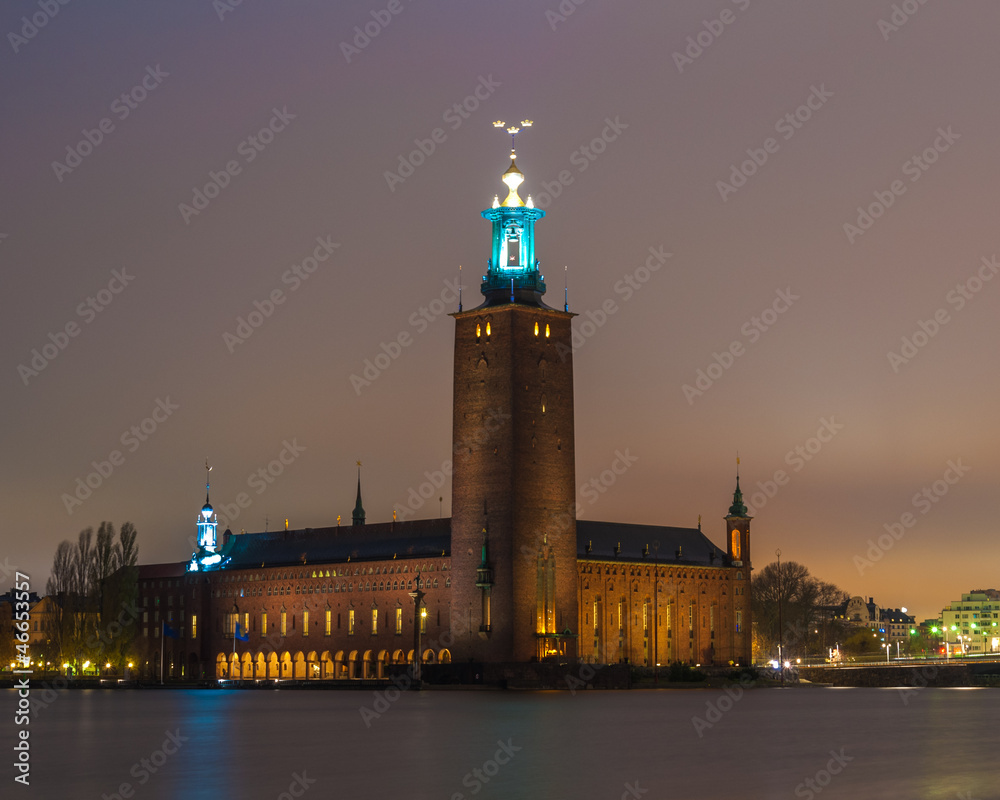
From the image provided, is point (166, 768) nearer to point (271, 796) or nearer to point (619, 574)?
point (271, 796)

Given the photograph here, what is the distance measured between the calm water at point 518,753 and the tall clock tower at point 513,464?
30.5 metres

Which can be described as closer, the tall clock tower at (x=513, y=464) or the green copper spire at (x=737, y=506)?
the tall clock tower at (x=513, y=464)

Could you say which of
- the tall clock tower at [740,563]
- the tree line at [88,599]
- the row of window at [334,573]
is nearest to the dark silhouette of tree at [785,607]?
the tall clock tower at [740,563]

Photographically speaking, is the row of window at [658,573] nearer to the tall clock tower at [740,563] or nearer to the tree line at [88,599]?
the tall clock tower at [740,563]

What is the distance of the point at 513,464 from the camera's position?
83.6m

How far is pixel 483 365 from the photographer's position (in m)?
85.5

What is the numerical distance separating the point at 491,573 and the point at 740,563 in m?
30.9

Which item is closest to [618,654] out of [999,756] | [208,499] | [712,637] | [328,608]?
[712,637]

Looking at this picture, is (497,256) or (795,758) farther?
(497,256)

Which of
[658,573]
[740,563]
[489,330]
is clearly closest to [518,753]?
[489,330]

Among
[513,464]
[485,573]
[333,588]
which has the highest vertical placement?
[513,464]

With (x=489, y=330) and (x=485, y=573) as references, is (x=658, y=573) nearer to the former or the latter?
(x=485, y=573)

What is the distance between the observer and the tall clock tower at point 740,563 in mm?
108688

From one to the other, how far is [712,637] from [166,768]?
8034 cm
